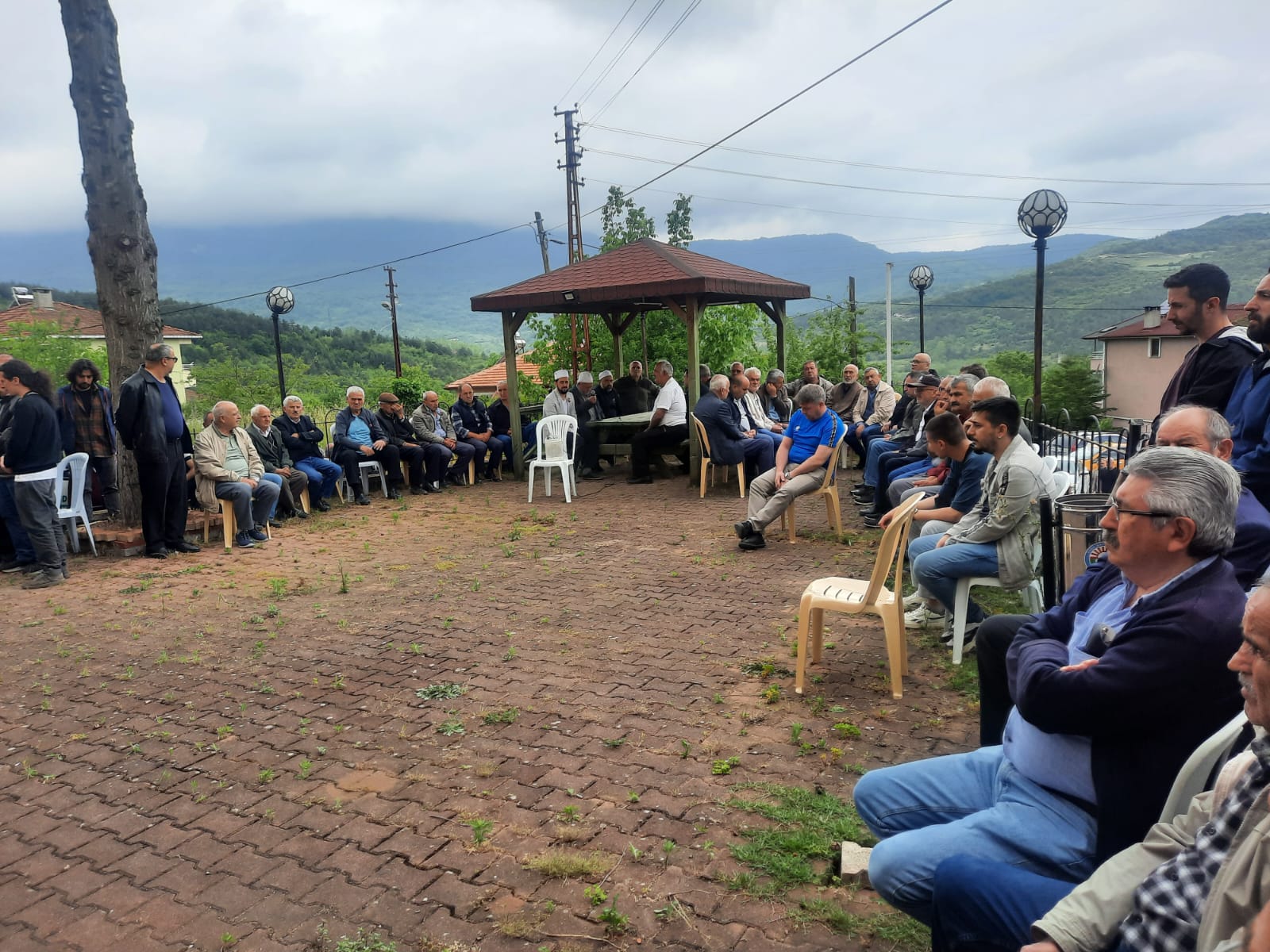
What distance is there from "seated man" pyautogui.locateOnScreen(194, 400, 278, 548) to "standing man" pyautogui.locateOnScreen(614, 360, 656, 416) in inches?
Answer: 239

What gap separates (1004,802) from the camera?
199cm

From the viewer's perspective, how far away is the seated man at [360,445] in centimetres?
1021

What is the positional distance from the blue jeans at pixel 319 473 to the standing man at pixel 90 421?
6.17ft

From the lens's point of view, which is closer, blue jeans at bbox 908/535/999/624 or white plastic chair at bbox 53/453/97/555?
blue jeans at bbox 908/535/999/624

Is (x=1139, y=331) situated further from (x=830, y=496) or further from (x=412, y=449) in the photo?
(x=412, y=449)

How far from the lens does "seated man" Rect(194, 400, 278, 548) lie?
26.0 feet

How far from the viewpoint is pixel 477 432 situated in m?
11.9

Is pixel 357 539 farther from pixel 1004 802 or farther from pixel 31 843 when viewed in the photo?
pixel 1004 802

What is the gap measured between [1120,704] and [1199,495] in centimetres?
52

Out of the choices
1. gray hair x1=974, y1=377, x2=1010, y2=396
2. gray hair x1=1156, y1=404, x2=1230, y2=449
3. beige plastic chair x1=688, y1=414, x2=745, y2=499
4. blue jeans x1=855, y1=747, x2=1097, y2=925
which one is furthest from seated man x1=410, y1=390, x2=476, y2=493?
blue jeans x1=855, y1=747, x2=1097, y2=925

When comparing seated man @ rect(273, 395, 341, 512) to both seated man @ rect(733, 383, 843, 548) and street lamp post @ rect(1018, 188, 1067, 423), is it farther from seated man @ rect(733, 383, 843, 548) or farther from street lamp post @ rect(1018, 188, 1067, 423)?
street lamp post @ rect(1018, 188, 1067, 423)

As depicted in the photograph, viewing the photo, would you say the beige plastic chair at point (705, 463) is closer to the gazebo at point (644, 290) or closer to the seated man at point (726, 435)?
the seated man at point (726, 435)

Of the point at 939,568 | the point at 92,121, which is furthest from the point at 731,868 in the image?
the point at 92,121

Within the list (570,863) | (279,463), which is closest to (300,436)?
(279,463)
